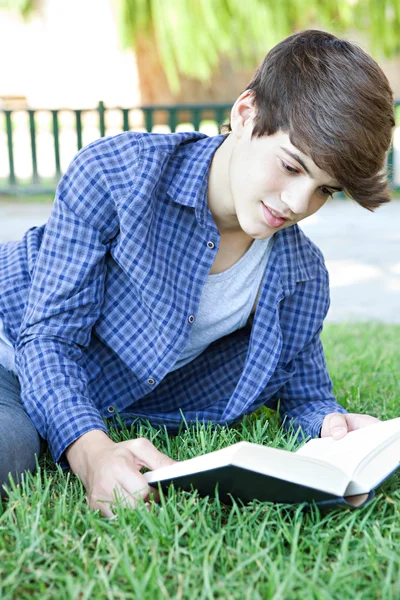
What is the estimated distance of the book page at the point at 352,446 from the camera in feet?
4.28

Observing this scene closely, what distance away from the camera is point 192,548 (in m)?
1.16

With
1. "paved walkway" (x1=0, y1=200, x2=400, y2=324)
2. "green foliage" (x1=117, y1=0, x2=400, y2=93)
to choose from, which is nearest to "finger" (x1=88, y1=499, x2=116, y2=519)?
Answer: "paved walkway" (x1=0, y1=200, x2=400, y2=324)

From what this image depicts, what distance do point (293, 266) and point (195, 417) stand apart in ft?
1.35

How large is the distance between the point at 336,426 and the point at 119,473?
20.6 inches

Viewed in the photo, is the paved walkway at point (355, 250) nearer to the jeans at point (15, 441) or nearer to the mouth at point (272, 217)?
the mouth at point (272, 217)

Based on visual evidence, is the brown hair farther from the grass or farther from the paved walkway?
Answer: the paved walkway

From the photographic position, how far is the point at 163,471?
4.10 ft

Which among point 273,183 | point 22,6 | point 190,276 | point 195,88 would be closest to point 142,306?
point 190,276

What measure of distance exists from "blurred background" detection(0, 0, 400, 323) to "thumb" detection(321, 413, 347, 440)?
156 cm

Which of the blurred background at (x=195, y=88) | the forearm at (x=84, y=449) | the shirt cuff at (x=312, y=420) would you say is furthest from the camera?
the blurred background at (x=195, y=88)

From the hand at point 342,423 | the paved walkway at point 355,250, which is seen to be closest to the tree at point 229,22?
the paved walkway at point 355,250

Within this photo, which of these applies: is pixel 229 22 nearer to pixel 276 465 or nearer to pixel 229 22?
pixel 229 22

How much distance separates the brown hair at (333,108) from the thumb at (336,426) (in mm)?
456

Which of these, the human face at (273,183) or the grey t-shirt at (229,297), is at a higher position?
the human face at (273,183)
